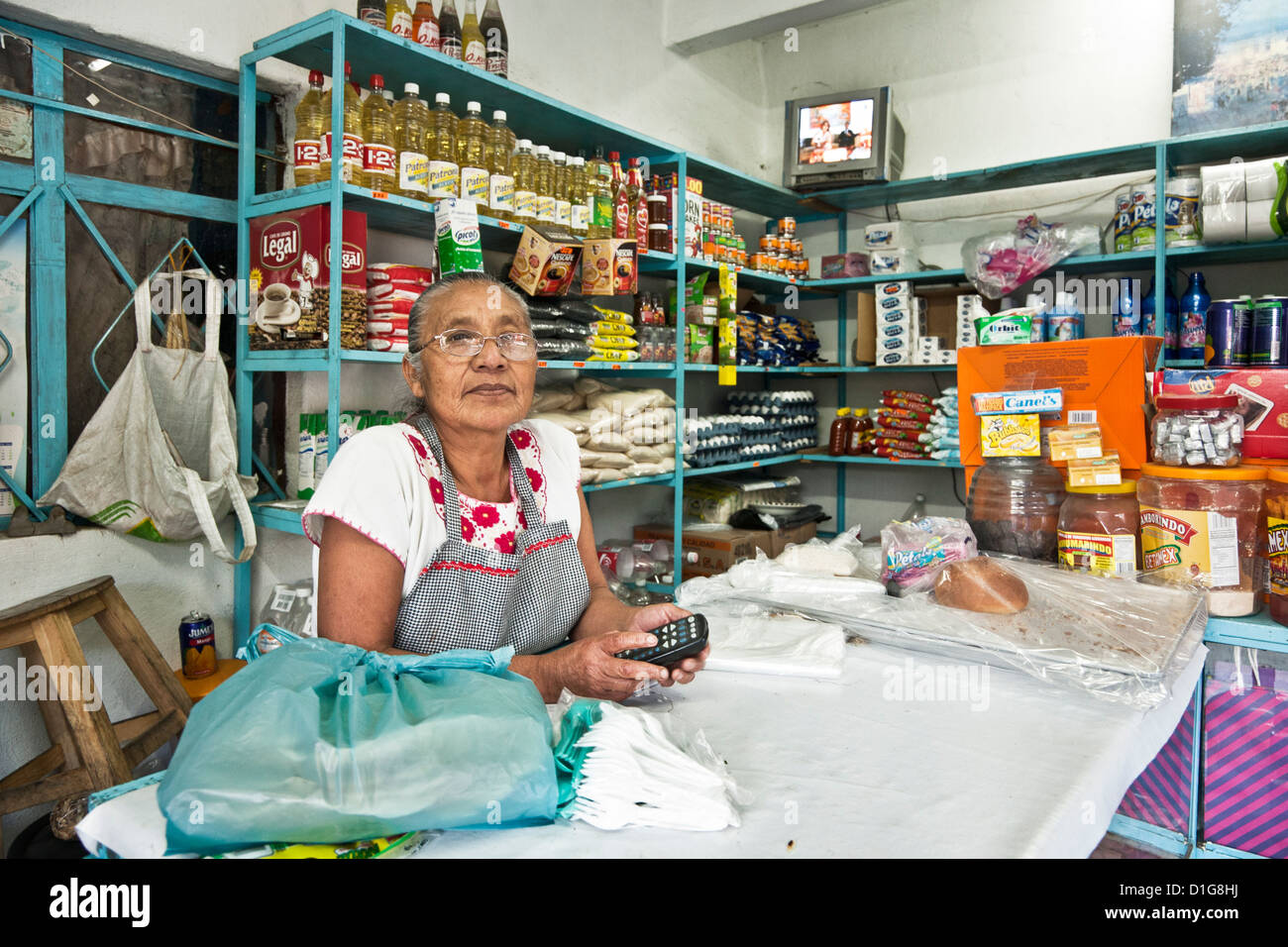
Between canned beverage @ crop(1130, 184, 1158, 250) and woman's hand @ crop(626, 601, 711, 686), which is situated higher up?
canned beverage @ crop(1130, 184, 1158, 250)

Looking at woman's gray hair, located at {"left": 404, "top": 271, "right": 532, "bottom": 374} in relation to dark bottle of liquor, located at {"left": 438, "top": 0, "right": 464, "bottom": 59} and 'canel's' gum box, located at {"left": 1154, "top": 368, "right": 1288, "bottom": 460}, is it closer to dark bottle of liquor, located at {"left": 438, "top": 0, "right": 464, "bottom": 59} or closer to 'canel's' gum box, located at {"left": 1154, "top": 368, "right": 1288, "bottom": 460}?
dark bottle of liquor, located at {"left": 438, "top": 0, "right": 464, "bottom": 59}

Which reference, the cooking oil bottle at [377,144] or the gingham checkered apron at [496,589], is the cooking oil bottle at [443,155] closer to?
the cooking oil bottle at [377,144]

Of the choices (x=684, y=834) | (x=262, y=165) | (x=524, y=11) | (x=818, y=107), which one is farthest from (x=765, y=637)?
(x=818, y=107)

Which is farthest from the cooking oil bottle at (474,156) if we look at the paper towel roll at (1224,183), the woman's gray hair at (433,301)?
the paper towel roll at (1224,183)

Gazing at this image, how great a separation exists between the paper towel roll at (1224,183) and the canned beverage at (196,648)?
3.88 m

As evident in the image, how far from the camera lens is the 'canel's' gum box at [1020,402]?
2.05m

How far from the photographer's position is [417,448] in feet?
5.17

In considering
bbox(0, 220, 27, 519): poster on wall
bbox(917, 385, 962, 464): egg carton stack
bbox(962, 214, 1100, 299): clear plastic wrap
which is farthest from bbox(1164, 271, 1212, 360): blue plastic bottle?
bbox(0, 220, 27, 519): poster on wall

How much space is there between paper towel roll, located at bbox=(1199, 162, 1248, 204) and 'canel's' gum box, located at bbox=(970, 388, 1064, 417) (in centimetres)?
178

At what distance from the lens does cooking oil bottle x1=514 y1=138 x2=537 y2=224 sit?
279 cm

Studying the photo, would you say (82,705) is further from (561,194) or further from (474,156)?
(561,194)

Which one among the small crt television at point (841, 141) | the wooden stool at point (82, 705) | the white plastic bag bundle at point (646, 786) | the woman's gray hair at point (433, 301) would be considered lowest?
the wooden stool at point (82, 705)

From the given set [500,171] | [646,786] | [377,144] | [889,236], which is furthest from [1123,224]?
[646,786]
